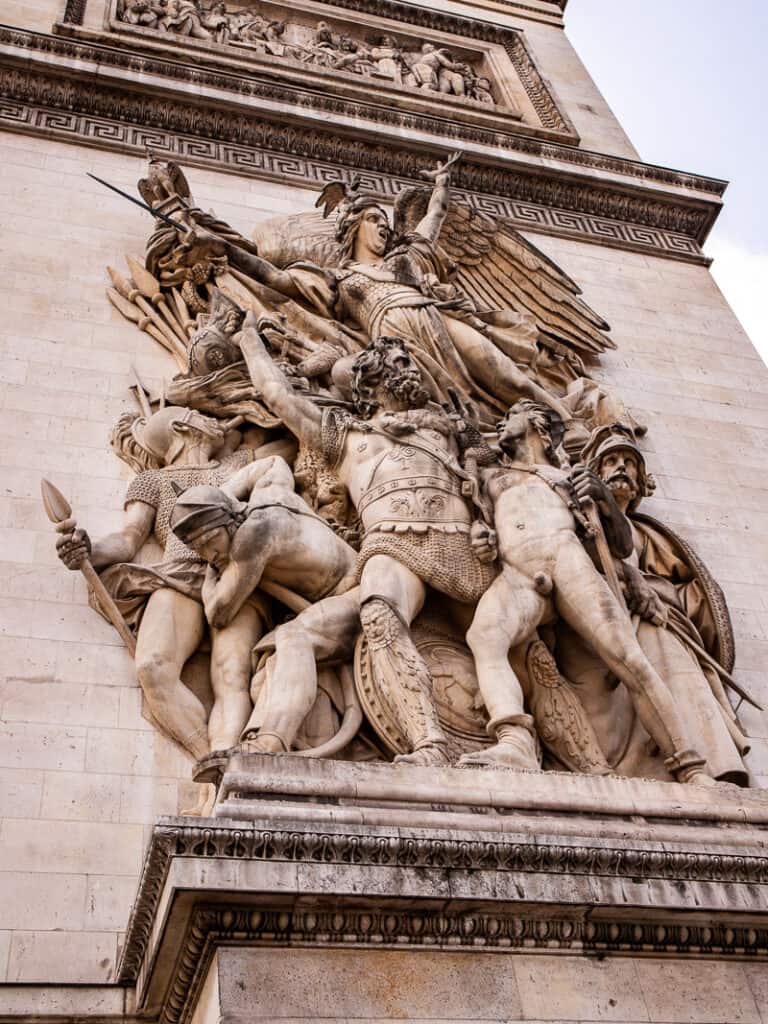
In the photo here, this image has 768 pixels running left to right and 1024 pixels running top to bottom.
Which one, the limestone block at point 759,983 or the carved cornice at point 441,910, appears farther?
the limestone block at point 759,983

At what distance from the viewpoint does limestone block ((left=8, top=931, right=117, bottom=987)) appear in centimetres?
525

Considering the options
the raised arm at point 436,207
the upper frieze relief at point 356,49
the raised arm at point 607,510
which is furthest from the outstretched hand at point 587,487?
the upper frieze relief at point 356,49

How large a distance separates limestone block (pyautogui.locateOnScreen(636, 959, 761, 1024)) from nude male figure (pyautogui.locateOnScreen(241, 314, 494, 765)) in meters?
1.36

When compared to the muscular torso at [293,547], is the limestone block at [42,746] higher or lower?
lower

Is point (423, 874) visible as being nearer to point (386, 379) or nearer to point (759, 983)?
point (759, 983)

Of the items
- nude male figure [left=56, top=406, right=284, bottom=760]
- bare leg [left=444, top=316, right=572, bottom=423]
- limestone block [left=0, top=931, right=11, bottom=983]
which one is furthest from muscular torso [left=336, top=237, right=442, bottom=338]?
limestone block [left=0, top=931, right=11, bottom=983]

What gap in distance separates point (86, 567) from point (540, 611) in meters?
2.50

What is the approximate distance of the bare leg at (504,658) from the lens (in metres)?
6.02

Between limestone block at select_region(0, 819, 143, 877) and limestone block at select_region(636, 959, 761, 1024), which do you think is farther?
limestone block at select_region(0, 819, 143, 877)

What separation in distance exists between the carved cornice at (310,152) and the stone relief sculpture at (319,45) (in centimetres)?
157

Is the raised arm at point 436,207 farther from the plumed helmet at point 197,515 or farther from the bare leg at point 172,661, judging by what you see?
the bare leg at point 172,661

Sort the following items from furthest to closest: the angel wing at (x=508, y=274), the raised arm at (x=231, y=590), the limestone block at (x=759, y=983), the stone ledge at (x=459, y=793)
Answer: the angel wing at (x=508, y=274) < the raised arm at (x=231, y=590) < the stone ledge at (x=459, y=793) < the limestone block at (x=759, y=983)

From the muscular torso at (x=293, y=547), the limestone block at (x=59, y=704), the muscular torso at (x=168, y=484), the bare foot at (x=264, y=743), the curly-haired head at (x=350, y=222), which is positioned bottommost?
the bare foot at (x=264, y=743)

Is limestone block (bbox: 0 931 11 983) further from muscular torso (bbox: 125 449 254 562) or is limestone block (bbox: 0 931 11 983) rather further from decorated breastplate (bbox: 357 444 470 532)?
decorated breastplate (bbox: 357 444 470 532)
